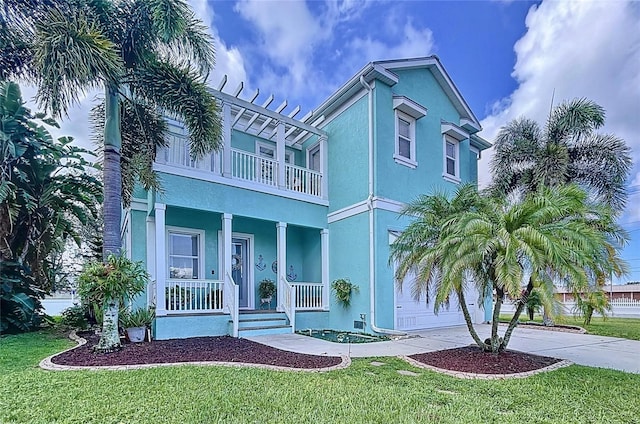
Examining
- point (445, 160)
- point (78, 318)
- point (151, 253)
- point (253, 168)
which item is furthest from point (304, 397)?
point (445, 160)

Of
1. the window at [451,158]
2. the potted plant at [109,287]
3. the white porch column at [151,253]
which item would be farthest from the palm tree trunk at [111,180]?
the window at [451,158]

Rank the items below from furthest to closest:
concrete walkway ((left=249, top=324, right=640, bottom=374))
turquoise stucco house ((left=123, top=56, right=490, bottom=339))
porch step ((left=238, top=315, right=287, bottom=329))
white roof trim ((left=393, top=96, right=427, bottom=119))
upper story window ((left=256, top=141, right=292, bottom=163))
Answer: upper story window ((left=256, top=141, right=292, bottom=163)) → white roof trim ((left=393, top=96, right=427, bottom=119)) → porch step ((left=238, top=315, right=287, bottom=329)) → turquoise stucco house ((left=123, top=56, right=490, bottom=339)) → concrete walkway ((left=249, top=324, right=640, bottom=374))

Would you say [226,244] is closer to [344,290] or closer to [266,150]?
[344,290]

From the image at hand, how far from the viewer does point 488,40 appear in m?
12.4

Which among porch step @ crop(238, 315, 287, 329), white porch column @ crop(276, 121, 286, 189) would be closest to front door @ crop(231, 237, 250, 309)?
porch step @ crop(238, 315, 287, 329)

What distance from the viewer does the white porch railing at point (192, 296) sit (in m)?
9.62

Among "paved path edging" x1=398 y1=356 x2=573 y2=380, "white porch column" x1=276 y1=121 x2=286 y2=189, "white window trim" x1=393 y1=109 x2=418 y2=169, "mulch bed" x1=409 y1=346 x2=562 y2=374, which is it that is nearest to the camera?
"paved path edging" x1=398 y1=356 x2=573 y2=380

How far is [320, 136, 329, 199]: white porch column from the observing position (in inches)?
507

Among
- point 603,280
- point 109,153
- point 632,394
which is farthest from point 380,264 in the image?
point 109,153

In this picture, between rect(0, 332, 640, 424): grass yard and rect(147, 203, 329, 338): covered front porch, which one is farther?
rect(147, 203, 329, 338): covered front porch

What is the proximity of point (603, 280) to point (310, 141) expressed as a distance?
10232 millimetres

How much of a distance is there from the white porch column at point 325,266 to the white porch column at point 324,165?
135 centimetres

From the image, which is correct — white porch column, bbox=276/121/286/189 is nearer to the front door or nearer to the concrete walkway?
the front door

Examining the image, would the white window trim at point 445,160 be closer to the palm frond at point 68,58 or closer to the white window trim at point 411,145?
the white window trim at point 411,145
